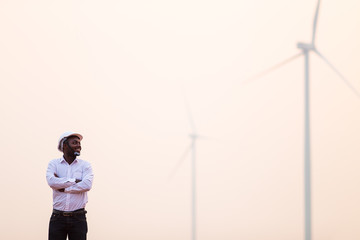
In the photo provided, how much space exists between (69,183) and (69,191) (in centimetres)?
13

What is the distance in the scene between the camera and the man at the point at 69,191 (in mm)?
7434

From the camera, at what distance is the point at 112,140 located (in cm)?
1494

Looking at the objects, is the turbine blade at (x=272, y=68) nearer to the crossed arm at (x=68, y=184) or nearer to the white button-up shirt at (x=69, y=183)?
the white button-up shirt at (x=69, y=183)

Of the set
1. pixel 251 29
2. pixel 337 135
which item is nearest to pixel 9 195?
pixel 251 29

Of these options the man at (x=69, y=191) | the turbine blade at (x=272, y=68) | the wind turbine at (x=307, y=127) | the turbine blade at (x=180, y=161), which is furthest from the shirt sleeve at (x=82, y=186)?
the turbine blade at (x=272, y=68)

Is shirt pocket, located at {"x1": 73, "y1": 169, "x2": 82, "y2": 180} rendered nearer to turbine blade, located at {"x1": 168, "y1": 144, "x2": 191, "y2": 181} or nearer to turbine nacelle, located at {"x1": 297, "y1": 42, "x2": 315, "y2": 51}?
turbine blade, located at {"x1": 168, "y1": 144, "x2": 191, "y2": 181}

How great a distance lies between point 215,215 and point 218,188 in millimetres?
768

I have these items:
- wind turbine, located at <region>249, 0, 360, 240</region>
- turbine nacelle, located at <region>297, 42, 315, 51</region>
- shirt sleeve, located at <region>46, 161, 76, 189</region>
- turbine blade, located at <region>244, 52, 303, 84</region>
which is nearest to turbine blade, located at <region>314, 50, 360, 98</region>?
wind turbine, located at <region>249, 0, 360, 240</region>

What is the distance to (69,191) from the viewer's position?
7527mm

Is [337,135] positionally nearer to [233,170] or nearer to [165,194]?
[233,170]

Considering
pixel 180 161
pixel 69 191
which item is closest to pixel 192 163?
pixel 180 161

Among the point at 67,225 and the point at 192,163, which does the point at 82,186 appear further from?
the point at 192,163

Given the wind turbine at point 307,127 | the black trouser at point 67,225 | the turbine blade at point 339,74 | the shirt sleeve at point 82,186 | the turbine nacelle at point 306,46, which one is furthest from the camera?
the turbine blade at point 339,74

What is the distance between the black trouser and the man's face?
2.90 ft
